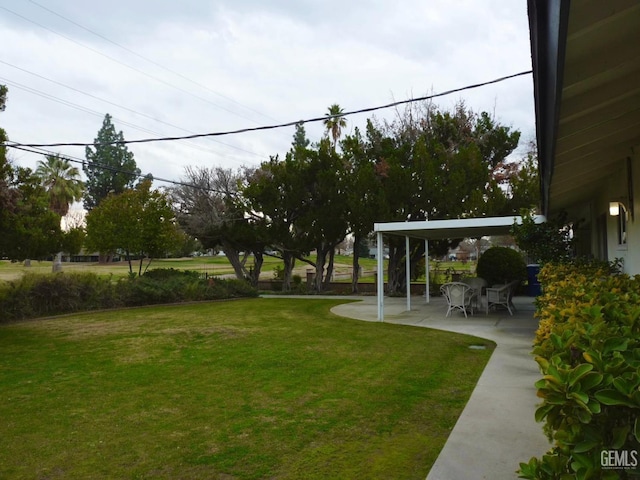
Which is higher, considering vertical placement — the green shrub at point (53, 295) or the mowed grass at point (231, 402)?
the green shrub at point (53, 295)

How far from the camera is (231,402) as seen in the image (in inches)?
190

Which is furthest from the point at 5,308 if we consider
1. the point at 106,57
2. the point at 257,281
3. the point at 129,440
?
the point at 257,281

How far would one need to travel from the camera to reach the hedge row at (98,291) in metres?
11.8

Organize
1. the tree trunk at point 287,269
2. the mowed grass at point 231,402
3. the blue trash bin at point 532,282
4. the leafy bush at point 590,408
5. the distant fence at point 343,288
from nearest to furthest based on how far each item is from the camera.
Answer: the leafy bush at point 590,408
the mowed grass at point 231,402
the blue trash bin at point 532,282
the distant fence at point 343,288
the tree trunk at point 287,269

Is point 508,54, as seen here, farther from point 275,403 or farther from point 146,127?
point 146,127

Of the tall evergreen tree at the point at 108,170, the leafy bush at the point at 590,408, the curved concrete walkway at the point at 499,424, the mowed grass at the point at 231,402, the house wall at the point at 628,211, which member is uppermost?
A: the tall evergreen tree at the point at 108,170

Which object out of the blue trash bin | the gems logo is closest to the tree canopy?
the blue trash bin

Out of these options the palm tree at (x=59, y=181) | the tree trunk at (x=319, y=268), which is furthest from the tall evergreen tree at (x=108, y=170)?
the tree trunk at (x=319, y=268)

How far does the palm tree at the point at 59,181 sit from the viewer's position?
38.7 meters

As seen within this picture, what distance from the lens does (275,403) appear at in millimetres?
4773

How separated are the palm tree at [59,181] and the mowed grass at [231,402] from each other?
33904 millimetres

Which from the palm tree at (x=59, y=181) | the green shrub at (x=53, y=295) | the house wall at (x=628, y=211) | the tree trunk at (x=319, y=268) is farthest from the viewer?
the palm tree at (x=59, y=181)

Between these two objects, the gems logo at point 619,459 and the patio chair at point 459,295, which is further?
the patio chair at point 459,295

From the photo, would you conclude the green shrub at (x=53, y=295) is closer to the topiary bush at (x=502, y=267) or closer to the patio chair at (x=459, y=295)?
the patio chair at (x=459, y=295)
